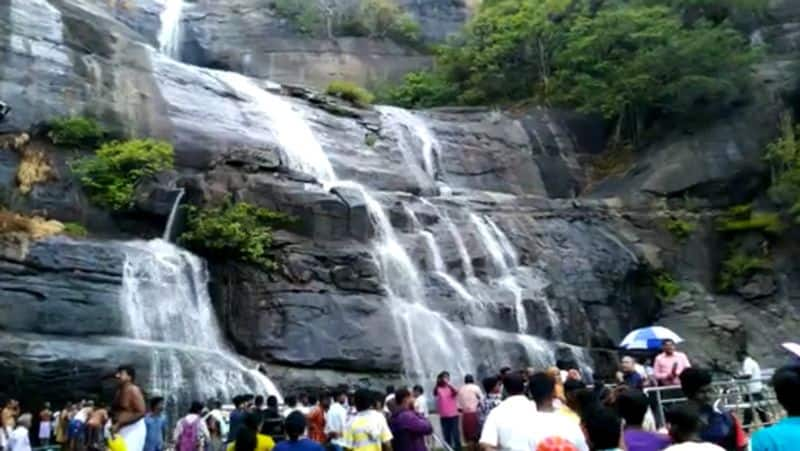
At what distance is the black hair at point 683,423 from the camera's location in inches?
211

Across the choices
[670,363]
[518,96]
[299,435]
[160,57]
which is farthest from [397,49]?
[299,435]

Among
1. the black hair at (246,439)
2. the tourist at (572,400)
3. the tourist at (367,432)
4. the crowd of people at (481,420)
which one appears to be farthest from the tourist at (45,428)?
the tourist at (572,400)

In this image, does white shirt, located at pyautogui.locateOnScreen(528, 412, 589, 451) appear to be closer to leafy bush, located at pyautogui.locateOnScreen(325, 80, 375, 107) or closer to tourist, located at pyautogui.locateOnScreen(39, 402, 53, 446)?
tourist, located at pyautogui.locateOnScreen(39, 402, 53, 446)

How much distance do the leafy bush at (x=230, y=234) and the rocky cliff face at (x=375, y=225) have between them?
389 mm

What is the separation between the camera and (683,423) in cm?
537

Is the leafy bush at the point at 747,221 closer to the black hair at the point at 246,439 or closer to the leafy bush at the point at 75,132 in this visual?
the leafy bush at the point at 75,132

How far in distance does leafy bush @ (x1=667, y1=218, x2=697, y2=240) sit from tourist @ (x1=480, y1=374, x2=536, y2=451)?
25685 millimetres

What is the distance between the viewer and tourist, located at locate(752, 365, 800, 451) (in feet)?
16.0

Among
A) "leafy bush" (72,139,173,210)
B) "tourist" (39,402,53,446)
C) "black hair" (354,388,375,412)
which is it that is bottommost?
"black hair" (354,388,375,412)

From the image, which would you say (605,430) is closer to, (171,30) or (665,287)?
(665,287)

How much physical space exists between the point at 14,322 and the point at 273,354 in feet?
17.0

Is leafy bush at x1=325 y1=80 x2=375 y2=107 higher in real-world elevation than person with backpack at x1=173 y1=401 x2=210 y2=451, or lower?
higher

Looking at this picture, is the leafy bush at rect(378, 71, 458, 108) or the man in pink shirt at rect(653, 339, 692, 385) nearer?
the man in pink shirt at rect(653, 339, 692, 385)

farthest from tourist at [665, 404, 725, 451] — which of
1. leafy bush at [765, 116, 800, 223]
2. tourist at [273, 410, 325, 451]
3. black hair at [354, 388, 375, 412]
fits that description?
leafy bush at [765, 116, 800, 223]
